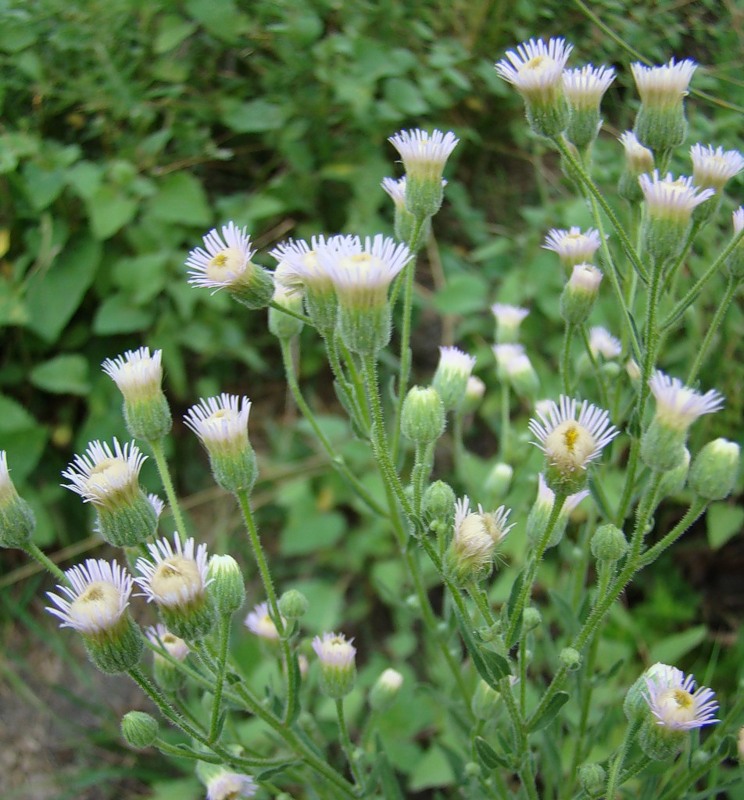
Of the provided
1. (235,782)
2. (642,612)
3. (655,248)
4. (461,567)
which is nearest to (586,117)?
(655,248)

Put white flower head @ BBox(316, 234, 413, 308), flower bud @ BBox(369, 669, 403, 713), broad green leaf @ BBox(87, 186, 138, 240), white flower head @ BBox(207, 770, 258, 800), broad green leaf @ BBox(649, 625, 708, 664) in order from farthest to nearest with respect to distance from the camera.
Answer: broad green leaf @ BBox(87, 186, 138, 240)
broad green leaf @ BBox(649, 625, 708, 664)
flower bud @ BBox(369, 669, 403, 713)
white flower head @ BBox(207, 770, 258, 800)
white flower head @ BBox(316, 234, 413, 308)

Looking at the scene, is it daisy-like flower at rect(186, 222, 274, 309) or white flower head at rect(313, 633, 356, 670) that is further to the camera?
white flower head at rect(313, 633, 356, 670)

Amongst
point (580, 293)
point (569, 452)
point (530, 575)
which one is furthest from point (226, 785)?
point (580, 293)

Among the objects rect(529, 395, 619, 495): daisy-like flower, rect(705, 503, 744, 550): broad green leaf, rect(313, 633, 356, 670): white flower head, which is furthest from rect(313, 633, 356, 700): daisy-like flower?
rect(705, 503, 744, 550): broad green leaf

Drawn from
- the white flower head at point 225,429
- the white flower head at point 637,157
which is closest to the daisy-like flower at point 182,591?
the white flower head at point 225,429

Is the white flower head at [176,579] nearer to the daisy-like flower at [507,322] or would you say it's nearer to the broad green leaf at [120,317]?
the daisy-like flower at [507,322]

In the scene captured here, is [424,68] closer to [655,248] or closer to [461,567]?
[655,248]

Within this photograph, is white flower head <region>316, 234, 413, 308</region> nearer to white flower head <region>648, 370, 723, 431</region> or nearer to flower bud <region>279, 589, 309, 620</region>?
white flower head <region>648, 370, 723, 431</region>

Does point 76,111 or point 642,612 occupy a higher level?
point 76,111
